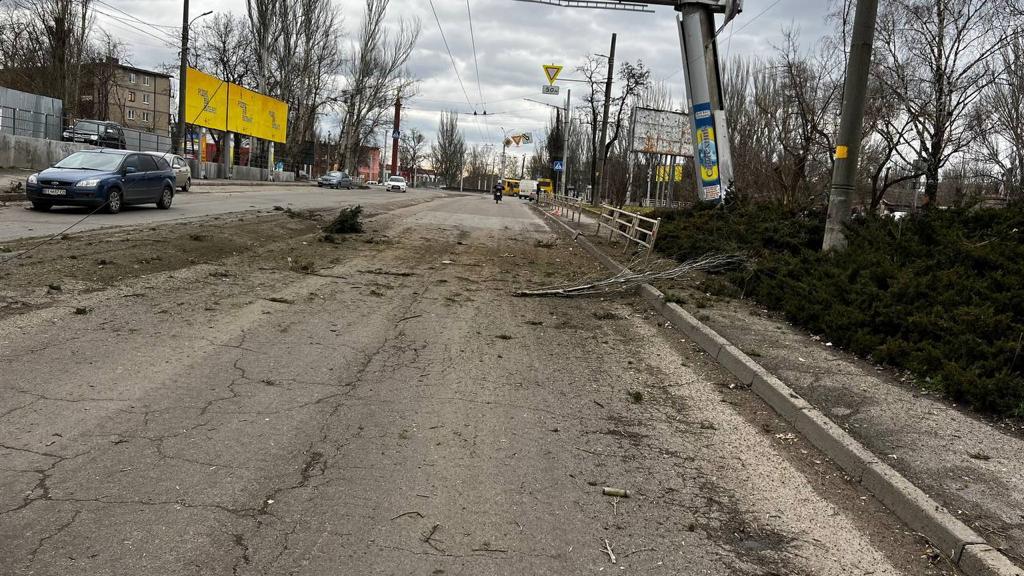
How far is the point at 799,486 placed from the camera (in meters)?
4.31

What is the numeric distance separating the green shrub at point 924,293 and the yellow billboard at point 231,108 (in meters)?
39.6

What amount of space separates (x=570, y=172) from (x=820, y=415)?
7642 centimetres

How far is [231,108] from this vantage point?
1955 inches

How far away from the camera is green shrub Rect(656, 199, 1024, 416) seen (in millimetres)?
5902

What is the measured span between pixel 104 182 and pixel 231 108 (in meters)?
35.8

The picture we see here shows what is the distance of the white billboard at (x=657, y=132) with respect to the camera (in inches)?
1532

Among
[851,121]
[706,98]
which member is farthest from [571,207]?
[851,121]

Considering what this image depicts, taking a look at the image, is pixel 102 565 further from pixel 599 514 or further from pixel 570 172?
pixel 570 172

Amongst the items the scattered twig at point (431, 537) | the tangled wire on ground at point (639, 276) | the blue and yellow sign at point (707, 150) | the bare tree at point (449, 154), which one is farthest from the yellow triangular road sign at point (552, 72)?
the bare tree at point (449, 154)

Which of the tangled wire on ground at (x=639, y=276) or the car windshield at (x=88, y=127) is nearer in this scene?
the tangled wire on ground at (x=639, y=276)

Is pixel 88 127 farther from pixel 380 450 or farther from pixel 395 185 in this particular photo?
pixel 380 450

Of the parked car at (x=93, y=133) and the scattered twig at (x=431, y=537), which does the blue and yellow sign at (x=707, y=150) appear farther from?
the parked car at (x=93, y=133)

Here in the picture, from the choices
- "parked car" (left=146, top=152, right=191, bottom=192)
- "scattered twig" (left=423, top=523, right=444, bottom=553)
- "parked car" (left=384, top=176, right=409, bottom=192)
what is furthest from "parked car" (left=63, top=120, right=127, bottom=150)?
"scattered twig" (left=423, top=523, right=444, bottom=553)

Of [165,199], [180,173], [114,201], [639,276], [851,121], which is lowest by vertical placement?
[639,276]
